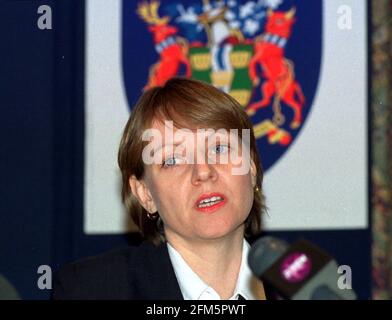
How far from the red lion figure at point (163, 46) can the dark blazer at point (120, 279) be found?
47.4 inches

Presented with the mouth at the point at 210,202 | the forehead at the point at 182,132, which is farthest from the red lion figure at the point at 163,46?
the mouth at the point at 210,202

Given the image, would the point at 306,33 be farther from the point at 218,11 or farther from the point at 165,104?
the point at 165,104

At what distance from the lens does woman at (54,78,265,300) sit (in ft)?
4.78

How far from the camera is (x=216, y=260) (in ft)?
4.99

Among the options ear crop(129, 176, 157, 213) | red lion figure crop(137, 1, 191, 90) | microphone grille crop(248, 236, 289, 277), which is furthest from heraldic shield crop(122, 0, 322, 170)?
microphone grille crop(248, 236, 289, 277)

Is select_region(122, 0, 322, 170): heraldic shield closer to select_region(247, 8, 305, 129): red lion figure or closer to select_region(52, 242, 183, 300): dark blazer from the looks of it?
select_region(247, 8, 305, 129): red lion figure

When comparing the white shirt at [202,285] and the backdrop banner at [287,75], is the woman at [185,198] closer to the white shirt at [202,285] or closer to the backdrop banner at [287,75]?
the white shirt at [202,285]

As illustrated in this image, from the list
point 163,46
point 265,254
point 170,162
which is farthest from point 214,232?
point 163,46

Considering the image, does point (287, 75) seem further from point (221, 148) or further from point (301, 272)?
point (301, 272)

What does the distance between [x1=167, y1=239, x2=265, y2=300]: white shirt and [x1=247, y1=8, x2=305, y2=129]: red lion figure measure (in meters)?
Answer: 1.26
